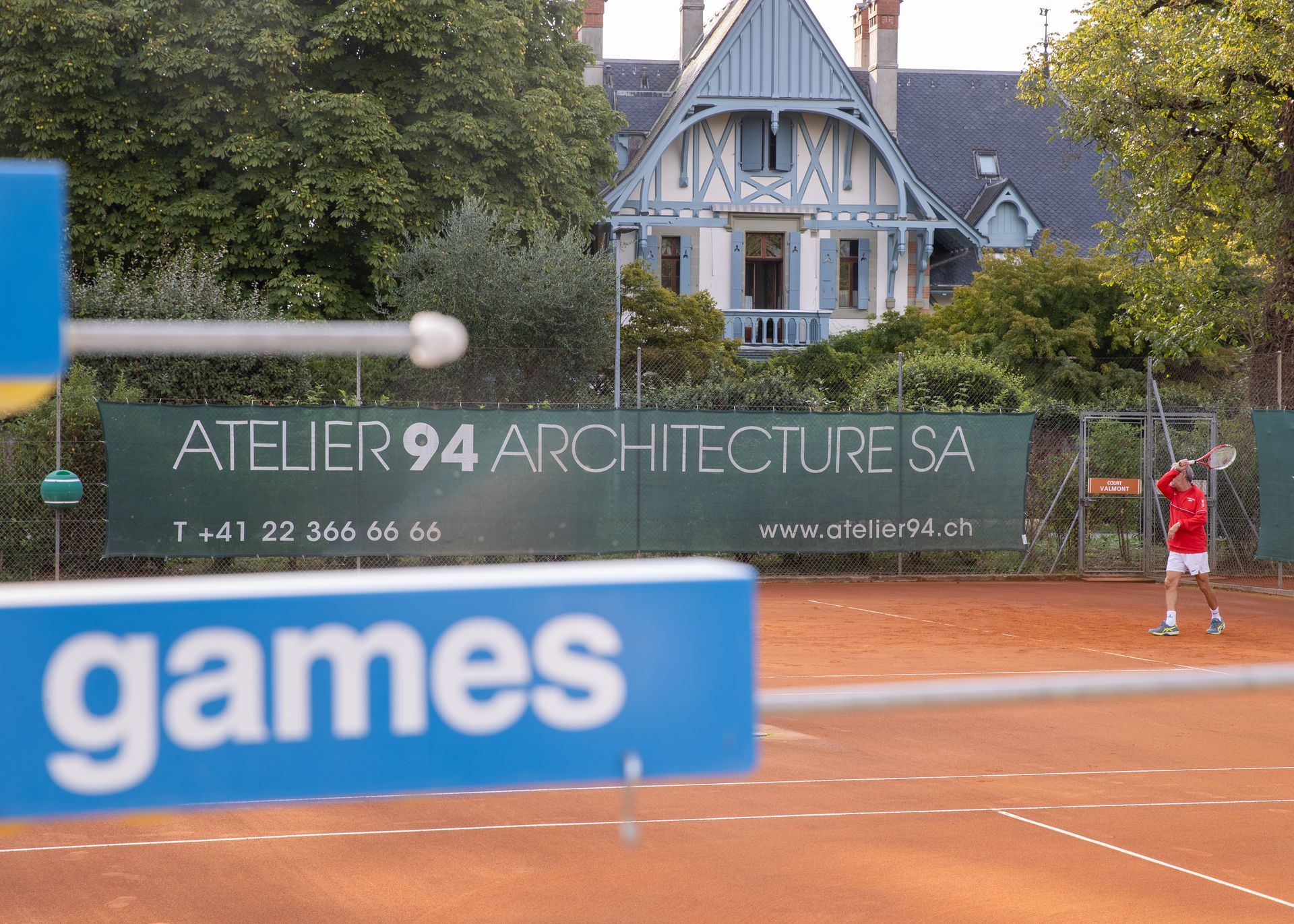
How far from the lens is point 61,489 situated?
14469mm

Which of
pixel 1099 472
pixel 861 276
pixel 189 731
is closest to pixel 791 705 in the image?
pixel 189 731

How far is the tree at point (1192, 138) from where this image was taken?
19250 millimetres

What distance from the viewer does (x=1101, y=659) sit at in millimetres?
11938

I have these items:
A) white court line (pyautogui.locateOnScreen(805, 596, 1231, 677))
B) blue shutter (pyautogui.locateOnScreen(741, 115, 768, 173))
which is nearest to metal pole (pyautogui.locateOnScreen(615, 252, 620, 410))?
white court line (pyautogui.locateOnScreen(805, 596, 1231, 677))

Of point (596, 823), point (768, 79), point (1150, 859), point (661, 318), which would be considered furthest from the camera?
point (768, 79)

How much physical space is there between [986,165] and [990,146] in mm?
921

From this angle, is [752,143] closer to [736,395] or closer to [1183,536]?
[736,395]

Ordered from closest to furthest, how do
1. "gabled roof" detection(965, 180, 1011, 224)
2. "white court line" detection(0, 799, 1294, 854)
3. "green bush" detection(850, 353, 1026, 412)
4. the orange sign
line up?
"white court line" detection(0, 799, 1294, 854)
the orange sign
"green bush" detection(850, 353, 1026, 412)
"gabled roof" detection(965, 180, 1011, 224)

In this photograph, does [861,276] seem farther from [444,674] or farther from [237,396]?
[444,674]

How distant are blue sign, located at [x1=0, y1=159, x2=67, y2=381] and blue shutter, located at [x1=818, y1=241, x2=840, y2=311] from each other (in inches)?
1299

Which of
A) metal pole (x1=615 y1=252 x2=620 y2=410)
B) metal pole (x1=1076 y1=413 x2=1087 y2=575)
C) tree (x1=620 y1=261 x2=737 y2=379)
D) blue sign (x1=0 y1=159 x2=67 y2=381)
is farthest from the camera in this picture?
tree (x1=620 y1=261 x2=737 y2=379)

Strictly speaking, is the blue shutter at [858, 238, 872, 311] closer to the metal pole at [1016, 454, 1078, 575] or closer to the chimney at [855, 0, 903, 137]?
the chimney at [855, 0, 903, 137]

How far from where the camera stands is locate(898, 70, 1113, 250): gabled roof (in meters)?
39.2

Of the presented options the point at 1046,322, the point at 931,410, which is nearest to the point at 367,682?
the point at 931,410
